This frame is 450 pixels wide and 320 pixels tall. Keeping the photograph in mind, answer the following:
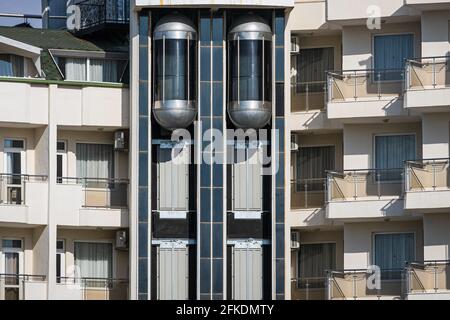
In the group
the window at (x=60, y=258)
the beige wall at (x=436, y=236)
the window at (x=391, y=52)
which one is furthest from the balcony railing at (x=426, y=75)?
the window at (x=60, y=258)

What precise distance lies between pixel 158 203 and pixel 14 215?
4.47 meters

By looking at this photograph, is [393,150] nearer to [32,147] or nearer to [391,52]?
[391,52]

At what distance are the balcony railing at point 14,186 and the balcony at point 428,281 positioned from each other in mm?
11991

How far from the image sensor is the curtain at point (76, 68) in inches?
3942

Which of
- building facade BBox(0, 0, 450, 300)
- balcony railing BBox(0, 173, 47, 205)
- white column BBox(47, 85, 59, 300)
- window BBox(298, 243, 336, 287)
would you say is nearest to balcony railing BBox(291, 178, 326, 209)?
building facade BBox(0, 0, 450, 300)

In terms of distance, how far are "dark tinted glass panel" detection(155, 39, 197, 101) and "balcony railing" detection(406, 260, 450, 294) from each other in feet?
28.7

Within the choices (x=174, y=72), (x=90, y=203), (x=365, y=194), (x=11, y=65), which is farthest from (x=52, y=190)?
(x=365, y=194)

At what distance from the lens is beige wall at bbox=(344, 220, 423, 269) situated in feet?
320

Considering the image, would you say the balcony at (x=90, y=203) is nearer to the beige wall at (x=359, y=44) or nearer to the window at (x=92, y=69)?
the window at (x=92, y=69)

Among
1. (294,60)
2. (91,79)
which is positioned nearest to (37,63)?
(91,79)
